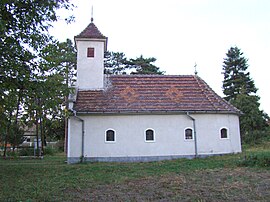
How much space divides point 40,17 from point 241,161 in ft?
40.9

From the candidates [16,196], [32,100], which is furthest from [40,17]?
[16,196]

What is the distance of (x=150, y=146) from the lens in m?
19.9

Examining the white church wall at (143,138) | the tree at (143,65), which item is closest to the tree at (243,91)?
the tree at (143,65)

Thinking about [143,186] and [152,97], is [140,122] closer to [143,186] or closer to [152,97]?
[152,97]

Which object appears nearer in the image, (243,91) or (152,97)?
(152,97)

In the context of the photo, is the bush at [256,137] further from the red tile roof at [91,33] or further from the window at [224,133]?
the red tile roof at [91,33]

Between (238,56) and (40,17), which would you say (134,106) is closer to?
(40,17)

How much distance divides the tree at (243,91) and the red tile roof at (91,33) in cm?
2175

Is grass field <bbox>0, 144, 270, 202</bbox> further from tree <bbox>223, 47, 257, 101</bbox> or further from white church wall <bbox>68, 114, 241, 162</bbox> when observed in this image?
tree <bbox>223, 47, 257, 101</bbox>

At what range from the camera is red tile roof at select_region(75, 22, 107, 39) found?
22.4 meters

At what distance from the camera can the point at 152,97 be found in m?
21.5

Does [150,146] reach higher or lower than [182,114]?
lower

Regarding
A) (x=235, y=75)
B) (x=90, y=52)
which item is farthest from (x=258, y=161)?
(x=235, y=75)

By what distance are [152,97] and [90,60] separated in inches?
230
